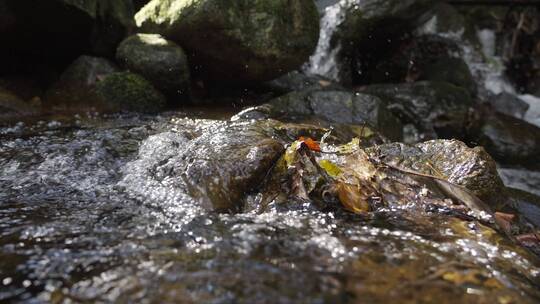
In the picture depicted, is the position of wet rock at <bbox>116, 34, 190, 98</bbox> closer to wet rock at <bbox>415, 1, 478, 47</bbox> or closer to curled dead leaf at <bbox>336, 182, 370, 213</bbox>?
curled dead leaf at <bbox>336, 182, 370, 213</bbox>

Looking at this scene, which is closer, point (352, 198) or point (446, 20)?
point (352, 198)

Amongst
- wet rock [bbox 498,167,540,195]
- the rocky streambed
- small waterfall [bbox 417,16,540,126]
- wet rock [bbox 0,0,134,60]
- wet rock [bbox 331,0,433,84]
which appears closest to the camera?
the rocky streambed

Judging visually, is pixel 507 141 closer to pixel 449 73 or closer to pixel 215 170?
pixel 449 73

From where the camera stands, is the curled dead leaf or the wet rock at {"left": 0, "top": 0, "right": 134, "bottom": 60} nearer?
the curled dead leaf

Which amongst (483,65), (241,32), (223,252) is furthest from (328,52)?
(223,252)

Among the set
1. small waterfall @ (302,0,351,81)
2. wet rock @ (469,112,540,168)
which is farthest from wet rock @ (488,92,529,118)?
small waterfall @ (302,0,351,81)

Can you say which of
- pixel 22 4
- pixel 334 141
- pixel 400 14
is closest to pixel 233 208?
A: pixel 334 141

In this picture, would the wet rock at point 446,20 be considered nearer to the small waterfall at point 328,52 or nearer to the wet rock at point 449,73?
the wet rock at point 449,73
